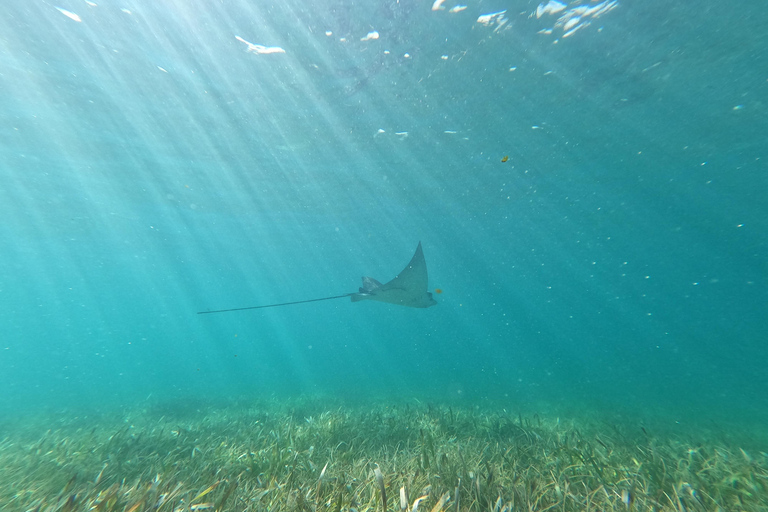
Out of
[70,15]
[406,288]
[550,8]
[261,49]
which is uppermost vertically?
[70,15]

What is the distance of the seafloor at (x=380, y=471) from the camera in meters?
2.72

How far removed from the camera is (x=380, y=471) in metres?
2.60

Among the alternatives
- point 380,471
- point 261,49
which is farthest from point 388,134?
point 380,471

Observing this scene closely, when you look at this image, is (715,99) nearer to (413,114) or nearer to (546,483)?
(413,114)

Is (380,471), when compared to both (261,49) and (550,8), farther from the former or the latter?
(261,49)

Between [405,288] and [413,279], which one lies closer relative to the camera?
[413,279]

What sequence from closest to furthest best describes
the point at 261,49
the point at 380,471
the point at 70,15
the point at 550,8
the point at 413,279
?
the point at 380,471
the point at 413,279
the point at 550,8
the point at 70,15
the point at 261,49

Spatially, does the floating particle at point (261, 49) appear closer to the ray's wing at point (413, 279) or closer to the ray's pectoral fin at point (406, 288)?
the ray's pectoral fin at point (406, 288)

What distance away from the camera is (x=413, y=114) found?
501 inches

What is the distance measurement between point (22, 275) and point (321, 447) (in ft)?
236

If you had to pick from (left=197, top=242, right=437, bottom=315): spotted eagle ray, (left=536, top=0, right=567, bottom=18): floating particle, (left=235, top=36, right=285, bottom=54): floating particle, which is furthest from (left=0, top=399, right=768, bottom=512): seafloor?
(left=235, top=36, right=285, bottom=54): floating particle

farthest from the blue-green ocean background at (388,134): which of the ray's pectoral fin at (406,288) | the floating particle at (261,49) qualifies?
the ray's pectoral fin at (406,288)

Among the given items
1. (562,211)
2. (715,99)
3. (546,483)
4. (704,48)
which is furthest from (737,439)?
(562,211)

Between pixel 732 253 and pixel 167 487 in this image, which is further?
pixel 732 253
